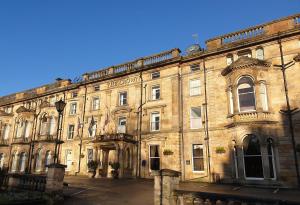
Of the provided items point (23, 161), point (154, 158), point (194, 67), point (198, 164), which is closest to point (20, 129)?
point (23, 161)

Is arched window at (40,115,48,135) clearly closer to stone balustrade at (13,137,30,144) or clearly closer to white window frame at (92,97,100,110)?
stone balustrade at (13,137,30,144)

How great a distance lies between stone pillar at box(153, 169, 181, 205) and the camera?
334 inches

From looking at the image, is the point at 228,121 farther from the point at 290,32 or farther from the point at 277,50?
the point at 290,32

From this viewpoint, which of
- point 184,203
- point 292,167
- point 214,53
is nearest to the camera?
point 184,203

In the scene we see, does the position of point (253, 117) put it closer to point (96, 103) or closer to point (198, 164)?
point (198, 164)

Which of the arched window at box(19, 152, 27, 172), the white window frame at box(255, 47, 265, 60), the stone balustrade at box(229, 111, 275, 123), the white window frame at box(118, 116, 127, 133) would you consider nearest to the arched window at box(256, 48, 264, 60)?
the white window frame at box(255, 47, 265, 60)

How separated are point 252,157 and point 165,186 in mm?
12637

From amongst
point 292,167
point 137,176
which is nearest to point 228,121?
point 292,167

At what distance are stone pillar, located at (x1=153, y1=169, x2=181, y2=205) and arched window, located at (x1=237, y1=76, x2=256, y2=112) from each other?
43.5ft

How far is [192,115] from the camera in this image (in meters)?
22.9

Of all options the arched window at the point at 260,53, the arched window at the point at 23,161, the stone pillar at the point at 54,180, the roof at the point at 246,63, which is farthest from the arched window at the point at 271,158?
the arched window at the point at 23,161

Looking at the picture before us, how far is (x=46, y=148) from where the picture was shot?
31.2 metres

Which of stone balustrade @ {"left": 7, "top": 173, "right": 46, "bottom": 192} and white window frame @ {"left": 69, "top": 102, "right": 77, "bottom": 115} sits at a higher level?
white window frame @ {"left": 69, "top": 102, "right": 77, "bottom": 115}

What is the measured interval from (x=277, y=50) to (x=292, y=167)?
31.1ft
